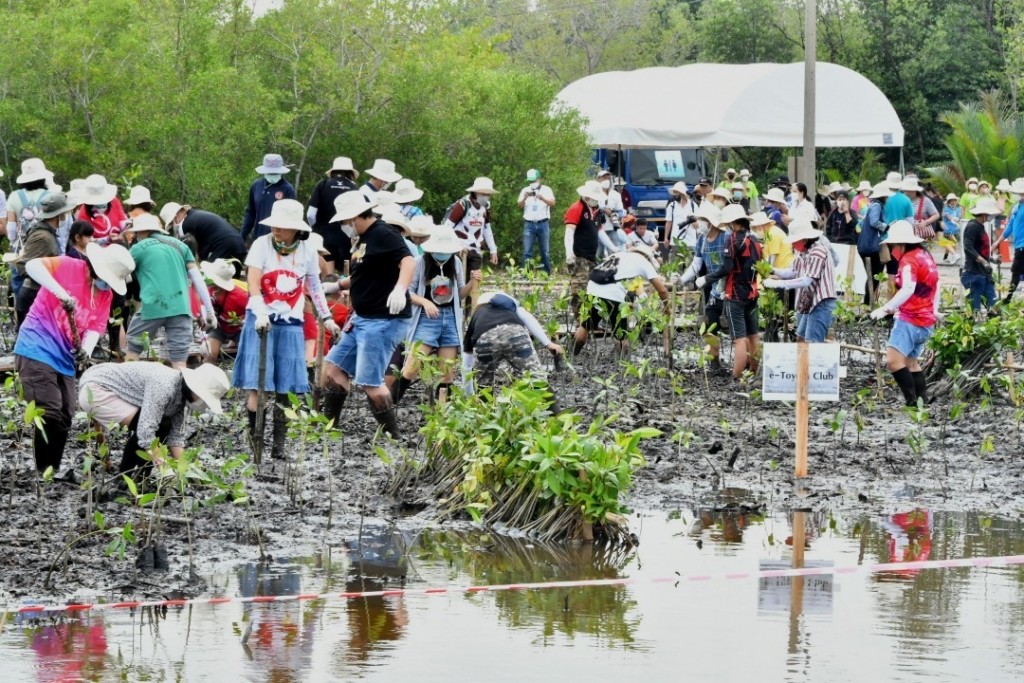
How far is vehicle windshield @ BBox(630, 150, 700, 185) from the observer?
1282 inches

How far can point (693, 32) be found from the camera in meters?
56.2

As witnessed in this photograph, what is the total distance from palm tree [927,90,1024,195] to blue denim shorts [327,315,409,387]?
26.3 metres

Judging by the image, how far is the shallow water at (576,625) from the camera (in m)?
6.30


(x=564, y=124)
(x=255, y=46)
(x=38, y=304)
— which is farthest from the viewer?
(x=564, y=124)

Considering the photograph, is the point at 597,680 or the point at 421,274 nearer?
the point at 597,680

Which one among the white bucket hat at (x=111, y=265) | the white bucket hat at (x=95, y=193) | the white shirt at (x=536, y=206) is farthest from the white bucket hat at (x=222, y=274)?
the white shirt at (x=536, y=206)

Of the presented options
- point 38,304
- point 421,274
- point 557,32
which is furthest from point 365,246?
point 557,32

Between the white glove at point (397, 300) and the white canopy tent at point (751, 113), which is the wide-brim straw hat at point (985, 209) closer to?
the white glove at point (397, 300)

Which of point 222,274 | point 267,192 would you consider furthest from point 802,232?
point 267,192

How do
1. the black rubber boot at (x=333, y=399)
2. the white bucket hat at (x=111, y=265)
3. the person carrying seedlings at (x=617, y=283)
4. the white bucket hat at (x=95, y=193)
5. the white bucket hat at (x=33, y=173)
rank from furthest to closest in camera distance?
the person carrying seedlings at (x=617, y=283) < the white bucket hat at (x=33, y=173) < the white bucket hat at (x=95, y=193) < the black rubber boot at (x=333, y=399) < the white bucket hat at (x=111, y=265)

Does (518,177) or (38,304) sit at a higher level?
(518,177)

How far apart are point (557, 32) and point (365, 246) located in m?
53.2

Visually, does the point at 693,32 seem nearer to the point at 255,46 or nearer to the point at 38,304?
the point at 255,46

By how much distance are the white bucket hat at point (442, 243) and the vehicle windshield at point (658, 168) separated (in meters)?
21.2
